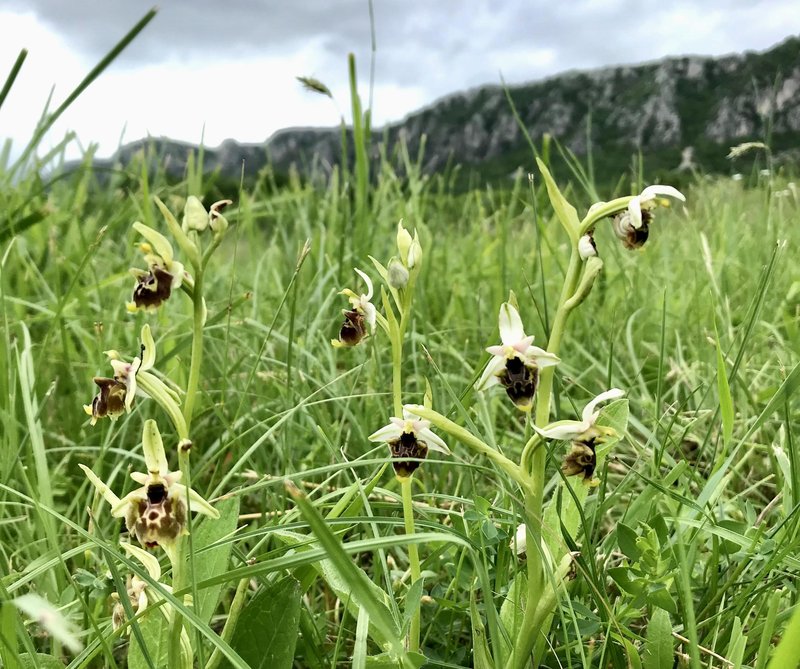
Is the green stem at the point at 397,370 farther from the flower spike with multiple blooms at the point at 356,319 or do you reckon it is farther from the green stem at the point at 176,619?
the green stem at the point at 176,619

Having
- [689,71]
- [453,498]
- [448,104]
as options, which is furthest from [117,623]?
[448,104]

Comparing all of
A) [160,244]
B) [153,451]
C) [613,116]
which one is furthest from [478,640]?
[613,116]

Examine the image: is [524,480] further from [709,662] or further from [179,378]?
[179,378]

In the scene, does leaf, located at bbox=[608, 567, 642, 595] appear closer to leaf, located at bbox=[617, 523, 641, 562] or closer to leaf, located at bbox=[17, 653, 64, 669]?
leaf, located at bbox=[617, 523, 641, 562]

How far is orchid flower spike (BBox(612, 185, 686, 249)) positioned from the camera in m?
1.11

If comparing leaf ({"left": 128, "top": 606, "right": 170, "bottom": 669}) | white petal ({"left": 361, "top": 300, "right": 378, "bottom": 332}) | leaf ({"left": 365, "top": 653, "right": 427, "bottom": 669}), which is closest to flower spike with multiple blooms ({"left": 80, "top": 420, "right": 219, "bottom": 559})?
leaf ({"left": 128, "top": 606, "right": 170, "bottom": 669})

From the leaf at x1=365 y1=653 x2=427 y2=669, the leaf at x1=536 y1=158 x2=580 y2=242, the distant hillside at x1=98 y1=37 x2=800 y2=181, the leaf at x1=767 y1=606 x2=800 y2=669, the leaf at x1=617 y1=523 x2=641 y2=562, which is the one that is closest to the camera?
the leaf at x1=767 y1=606 x2=800 y2=669

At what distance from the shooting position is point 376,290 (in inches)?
116

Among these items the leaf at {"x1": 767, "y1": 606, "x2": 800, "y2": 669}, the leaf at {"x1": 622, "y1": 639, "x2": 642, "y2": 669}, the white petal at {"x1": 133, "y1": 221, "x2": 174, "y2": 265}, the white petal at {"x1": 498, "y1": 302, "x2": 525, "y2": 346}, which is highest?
the white petal at {"x1": 133, "y1": 221, "x2": 174, "y2": 265}

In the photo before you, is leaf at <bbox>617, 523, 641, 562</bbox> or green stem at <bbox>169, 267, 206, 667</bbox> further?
leaf at <bbox>617, 523, 641, 562</bbox>

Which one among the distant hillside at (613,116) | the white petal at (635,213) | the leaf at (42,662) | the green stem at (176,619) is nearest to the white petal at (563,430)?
the white petal at (635,213)

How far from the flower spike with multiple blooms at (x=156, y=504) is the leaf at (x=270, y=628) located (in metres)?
0.18

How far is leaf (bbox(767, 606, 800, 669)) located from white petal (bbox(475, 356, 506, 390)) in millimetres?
489

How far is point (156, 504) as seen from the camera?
3.38ft
